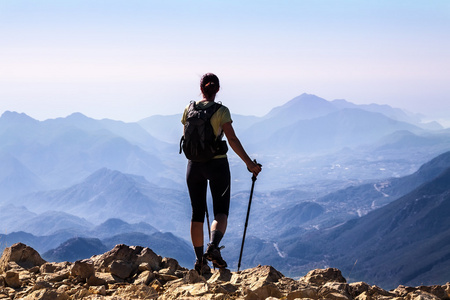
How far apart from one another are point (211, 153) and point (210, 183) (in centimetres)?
59

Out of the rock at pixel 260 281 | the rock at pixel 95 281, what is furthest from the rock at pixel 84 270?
the rock at pixel 260 281

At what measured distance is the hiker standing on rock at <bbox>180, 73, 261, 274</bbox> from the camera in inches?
371

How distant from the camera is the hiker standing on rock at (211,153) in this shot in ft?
30.9

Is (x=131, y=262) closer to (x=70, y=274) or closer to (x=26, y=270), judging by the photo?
(x=70, y=274)

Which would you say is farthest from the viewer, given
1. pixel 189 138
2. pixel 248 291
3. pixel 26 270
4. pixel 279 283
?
pixel 26 270

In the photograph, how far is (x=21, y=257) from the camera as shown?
35.7ft

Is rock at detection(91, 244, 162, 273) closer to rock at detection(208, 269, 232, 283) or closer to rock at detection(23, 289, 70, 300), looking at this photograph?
rock at detection(208, 269, 232, 283)

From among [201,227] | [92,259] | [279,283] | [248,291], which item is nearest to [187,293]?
[248,291]

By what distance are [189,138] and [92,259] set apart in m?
3.05

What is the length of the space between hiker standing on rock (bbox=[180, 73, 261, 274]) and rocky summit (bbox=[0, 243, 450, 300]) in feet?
2.29

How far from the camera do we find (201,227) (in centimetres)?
1025

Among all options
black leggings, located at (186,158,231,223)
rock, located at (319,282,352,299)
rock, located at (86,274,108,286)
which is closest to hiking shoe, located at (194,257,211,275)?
black leggings, located at (186,158,231,223)

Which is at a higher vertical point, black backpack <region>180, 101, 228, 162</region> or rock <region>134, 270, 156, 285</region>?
black backpack <region>180, 101, 228, 162</region>

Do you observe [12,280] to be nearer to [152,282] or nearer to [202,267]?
[152,282]
